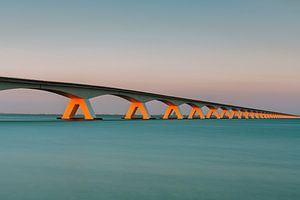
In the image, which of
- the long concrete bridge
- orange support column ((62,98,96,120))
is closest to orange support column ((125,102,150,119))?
the long concrete bridge

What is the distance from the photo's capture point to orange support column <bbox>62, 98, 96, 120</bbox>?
63.9 meters

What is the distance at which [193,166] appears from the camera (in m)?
11.7

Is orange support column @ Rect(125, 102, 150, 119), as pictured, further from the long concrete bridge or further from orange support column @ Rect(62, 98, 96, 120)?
orange support column @ Rect(62, 98, 96, 120)

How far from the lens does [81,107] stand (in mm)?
65562

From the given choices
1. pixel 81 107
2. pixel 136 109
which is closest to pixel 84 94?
pixel 81 107

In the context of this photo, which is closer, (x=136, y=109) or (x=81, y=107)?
(x=81, y=107)

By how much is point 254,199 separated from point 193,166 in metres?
4.67

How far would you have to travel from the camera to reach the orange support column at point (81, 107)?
63.9 m

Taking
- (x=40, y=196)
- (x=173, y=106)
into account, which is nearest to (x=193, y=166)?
(x=40, y=196)

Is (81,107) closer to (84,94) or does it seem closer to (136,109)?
(84,94)

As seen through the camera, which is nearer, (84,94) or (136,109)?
(84,94)

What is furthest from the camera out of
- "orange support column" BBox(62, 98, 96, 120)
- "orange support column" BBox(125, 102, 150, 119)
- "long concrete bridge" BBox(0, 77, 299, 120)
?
"orange support column" BBox(125, 102, 150, 119)

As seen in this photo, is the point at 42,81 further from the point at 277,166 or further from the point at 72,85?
the point at 277,166

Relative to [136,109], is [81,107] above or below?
below
